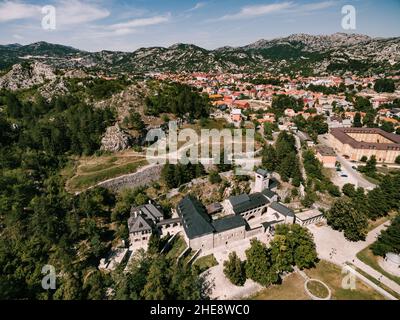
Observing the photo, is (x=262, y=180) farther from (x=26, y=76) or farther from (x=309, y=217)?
(x=26, y=76)

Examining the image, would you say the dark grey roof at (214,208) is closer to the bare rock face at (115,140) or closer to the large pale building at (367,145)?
the bare rock face at (115,140)

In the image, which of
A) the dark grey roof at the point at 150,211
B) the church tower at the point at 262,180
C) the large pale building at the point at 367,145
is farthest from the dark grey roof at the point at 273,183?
the large pale building at the point at 367,145

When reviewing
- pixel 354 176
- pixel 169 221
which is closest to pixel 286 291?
pixel 169 221

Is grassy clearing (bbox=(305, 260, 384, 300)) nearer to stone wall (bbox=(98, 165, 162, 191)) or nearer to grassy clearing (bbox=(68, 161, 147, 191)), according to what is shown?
stone wall (bbox=(98, 165, 162, 191))

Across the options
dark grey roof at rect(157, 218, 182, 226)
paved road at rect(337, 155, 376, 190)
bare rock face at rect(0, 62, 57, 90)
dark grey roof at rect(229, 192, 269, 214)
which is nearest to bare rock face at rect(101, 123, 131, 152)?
dark grey roof at rect(157, 218, 182, 226)

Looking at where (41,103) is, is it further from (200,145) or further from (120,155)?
(200,145)


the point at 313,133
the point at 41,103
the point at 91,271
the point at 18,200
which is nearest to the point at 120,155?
the point at 18,200
